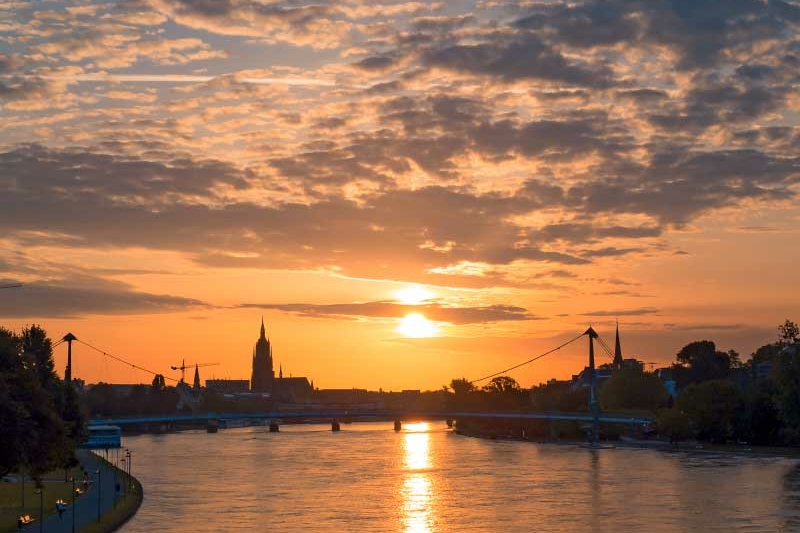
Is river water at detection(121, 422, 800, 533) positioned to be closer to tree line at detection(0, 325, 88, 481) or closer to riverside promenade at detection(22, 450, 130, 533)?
riverside promenade at detection(22, 450, 130, 533)

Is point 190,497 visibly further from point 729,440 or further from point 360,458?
point 729,440

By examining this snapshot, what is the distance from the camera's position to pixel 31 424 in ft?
172

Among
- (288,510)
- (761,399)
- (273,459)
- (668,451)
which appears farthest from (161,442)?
(288,510)

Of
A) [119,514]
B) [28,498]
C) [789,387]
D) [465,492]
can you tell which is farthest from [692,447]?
[119,514]

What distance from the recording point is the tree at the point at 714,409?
131 m

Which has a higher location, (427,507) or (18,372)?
(18,372)

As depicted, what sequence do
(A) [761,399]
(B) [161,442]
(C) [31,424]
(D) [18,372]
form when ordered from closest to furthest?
(C) [31,424]
(D) [18,372]
(A) [761,399]
(B) [161,442]

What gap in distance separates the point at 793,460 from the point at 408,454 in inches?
1801

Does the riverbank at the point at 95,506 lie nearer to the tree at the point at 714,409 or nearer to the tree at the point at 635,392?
the tree at the point at 714,409

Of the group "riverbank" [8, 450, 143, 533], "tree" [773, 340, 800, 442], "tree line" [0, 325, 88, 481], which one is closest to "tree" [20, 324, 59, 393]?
"riverbank" [8, 450, 143, 533]

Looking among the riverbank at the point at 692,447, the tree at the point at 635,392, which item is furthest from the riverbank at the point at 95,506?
the tree at the point at 635,392

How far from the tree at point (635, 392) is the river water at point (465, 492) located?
4829 centimetres

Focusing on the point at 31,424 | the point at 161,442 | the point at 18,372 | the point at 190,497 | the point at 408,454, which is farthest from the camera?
the point at 161,442

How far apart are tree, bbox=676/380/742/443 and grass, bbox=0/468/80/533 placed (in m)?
74.5
